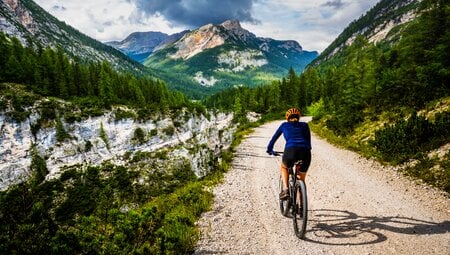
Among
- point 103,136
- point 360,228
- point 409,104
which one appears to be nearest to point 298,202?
point 360,228

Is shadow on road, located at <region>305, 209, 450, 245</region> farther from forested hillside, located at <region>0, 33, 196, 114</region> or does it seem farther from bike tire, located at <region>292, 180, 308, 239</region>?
forested hillside, located at <region>0, 33, 196, 114</region>

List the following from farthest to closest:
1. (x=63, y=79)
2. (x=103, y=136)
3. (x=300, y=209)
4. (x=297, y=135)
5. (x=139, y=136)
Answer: (x=63, y=79) → (x=139, y=136) → (x=103, y=136) → (x=297, y=135) → (x=300, y=209)

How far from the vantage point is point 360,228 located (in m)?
7.19

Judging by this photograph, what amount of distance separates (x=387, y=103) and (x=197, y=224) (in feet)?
59.2

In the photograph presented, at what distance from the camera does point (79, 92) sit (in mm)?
87188

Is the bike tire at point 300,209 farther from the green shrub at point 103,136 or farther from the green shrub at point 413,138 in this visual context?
the green shrub at point 103,136

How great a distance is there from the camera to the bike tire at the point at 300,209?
659 cm

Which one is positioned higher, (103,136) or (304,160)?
(304,160)

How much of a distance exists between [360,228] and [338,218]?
2.60 feet

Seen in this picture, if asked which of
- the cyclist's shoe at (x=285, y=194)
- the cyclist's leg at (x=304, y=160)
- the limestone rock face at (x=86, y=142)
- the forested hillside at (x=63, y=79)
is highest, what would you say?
the forested hillside at (x=63, y=79)

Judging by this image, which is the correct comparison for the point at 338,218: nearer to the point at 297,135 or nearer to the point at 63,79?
the point at 297,135

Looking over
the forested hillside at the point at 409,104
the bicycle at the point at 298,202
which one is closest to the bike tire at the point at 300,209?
the bicycle at the point at 298,202

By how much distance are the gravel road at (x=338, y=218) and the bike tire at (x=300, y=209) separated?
0.77 feet

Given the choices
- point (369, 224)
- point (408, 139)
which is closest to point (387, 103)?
point (408, 139)
